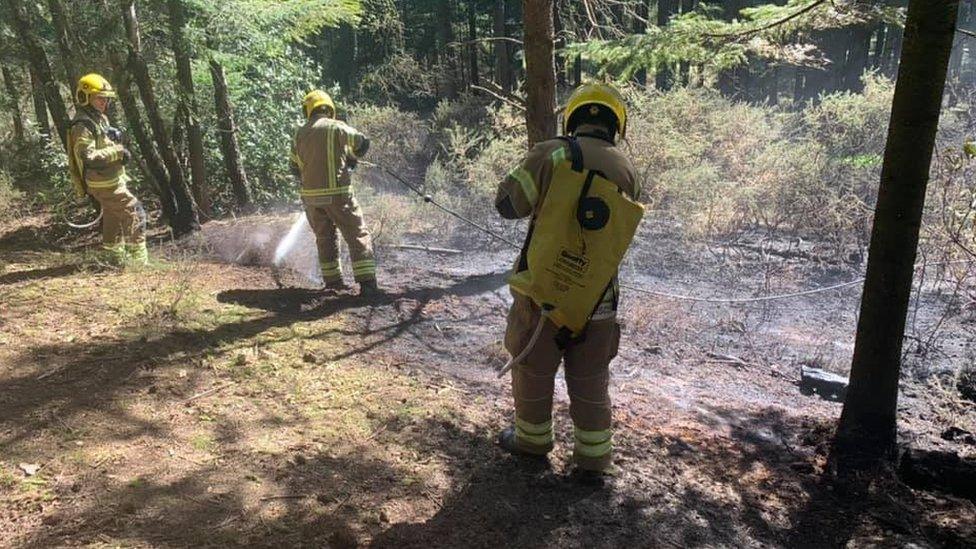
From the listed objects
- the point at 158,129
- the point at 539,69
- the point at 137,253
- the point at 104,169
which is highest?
the point at 539,69

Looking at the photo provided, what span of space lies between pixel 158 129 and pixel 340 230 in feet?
10.5

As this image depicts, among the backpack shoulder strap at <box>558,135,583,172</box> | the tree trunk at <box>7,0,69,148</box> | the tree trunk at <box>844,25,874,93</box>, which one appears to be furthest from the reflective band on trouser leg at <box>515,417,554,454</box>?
the tree trunk at <box>844,25,874,93</box>

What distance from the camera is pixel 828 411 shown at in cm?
489

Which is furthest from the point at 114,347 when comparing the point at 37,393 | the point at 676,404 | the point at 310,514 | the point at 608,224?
the point at 676,404

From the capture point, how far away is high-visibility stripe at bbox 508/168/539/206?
3.15 m

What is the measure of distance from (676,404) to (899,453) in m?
1.42

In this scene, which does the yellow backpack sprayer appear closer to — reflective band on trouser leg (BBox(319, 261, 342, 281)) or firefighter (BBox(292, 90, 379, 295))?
firefighter (BBox(292, 90, 379, 295))

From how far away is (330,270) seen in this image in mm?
6547

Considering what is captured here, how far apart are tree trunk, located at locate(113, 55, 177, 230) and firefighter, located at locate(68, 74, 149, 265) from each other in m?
0.79

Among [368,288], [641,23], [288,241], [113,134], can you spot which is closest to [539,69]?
[368,288]

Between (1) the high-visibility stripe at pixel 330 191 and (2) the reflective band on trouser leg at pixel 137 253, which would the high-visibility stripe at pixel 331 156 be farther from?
(2) the reflective band on trouser leg at pixel 137 253

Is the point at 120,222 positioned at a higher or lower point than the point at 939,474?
higher

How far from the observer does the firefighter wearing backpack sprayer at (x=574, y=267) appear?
3.03 m

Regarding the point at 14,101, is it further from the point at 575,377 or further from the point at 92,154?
the point at 575,377
